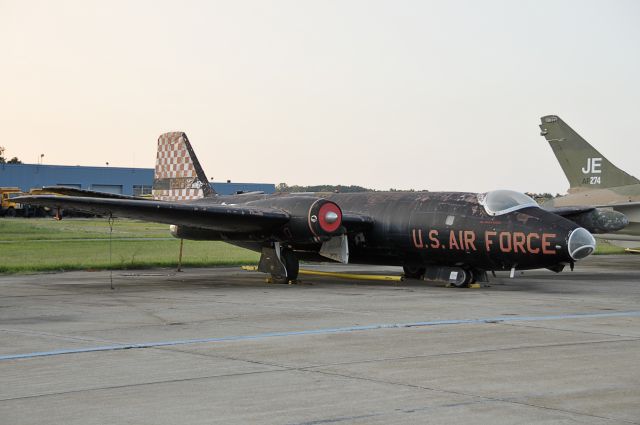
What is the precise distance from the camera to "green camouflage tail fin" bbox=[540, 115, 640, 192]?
30234mm

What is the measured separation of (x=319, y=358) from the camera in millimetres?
Result: 8891

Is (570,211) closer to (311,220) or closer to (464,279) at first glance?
(464,279)

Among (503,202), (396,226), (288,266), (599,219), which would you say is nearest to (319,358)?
(503,202)

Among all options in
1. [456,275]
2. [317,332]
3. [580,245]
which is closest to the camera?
[317,332]

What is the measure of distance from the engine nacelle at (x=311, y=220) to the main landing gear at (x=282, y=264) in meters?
0.59

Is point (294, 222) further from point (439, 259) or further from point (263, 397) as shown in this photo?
point (263, 397)

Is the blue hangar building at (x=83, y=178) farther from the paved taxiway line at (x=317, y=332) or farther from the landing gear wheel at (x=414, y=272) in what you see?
the paved taxiway line at (x=317, y=332)

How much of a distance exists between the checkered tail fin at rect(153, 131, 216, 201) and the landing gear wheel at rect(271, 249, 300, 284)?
550cm

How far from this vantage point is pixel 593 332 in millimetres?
10836

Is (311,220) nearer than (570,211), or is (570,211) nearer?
(311,220)

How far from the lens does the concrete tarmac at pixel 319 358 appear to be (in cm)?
652

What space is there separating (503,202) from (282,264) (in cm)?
534

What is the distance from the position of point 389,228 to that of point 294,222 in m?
2.16

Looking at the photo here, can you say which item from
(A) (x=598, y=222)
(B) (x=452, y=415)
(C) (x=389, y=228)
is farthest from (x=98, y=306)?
(A) (x=598, y=222)
